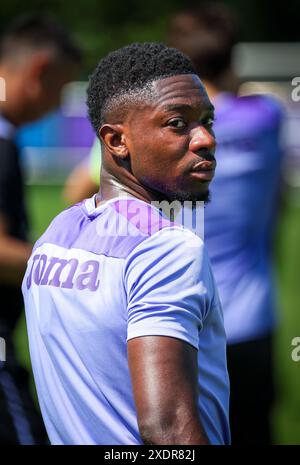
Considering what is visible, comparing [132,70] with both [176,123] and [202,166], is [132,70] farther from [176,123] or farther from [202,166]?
[202,166]

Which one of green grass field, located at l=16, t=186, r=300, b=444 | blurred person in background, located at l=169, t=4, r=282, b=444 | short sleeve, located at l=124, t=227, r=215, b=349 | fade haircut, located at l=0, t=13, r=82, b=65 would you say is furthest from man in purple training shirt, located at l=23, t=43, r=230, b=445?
green grass field, located at l=16, t=186, r=300, b=444

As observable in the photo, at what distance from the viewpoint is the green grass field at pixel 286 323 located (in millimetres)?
5873

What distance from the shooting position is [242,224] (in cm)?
462

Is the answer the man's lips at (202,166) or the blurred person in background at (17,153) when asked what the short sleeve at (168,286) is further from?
the blurred person in background at (17,153)

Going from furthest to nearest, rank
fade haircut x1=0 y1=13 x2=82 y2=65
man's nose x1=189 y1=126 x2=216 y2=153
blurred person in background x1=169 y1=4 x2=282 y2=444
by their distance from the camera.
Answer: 1. fade haircut x1=0 y1=13 x2=82 y2=65
2. blurred person in background x1=169 y1=4 x2=282 y2=444
3. man's nose x1=189 y1=126 x2=216 y2=153

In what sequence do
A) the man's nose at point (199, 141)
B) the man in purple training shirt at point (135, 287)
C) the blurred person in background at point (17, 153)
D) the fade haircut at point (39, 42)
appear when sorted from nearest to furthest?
the man in purple training shirt at point (135, 287)
the man's nose at point (199, 141)
the blurred person in background at point (17, 153)
the fade haircut at point (39, 42)

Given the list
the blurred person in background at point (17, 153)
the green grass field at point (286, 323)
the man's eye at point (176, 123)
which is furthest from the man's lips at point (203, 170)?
the green grass field at point (286, 323)

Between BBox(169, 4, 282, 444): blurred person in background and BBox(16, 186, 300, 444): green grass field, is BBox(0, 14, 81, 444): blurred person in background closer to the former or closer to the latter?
BBox(169, 4, 282, 444): blurred person in background

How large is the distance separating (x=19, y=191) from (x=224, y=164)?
3.19 ft

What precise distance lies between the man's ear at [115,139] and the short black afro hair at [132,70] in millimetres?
49

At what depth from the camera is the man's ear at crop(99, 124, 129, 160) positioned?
2406 mm

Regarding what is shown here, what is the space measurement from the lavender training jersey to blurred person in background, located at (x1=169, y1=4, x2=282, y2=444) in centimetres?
209
